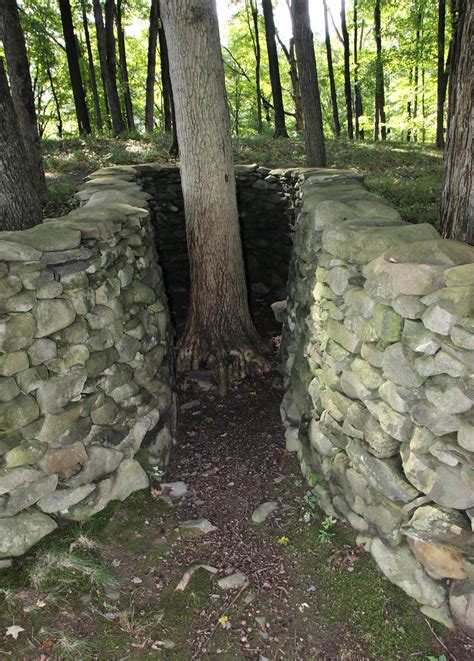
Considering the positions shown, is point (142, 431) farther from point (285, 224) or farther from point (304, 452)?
point (285, 224)

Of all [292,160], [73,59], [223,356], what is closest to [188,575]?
[223,356]

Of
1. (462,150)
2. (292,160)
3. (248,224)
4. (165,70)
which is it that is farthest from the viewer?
(165,70)

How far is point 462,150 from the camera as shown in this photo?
139 inches

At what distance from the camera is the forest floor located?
250cm

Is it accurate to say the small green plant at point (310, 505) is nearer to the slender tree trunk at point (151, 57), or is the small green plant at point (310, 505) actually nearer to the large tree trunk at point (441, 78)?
the large tree trunk at point (441, 78)

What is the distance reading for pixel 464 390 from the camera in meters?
2.22

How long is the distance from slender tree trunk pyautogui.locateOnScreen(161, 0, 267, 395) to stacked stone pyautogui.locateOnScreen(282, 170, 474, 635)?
1382 mm

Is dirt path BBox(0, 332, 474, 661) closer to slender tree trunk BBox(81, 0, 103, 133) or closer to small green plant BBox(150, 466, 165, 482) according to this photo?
small green plant BBox(150, 466, 165, 482)

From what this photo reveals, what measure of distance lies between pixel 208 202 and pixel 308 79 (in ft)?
12.0

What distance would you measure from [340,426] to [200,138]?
9.50 feet

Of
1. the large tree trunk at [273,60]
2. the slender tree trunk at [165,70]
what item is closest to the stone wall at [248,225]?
the slender tree trunk at [165,70]

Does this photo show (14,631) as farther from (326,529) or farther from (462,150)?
(462,150)

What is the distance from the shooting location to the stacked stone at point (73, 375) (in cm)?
285

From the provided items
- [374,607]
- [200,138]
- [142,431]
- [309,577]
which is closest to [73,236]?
[142,431]
